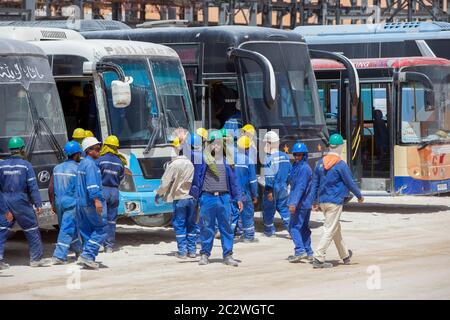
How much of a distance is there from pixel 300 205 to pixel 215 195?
1141 mm

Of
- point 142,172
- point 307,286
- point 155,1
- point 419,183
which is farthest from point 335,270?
point 155,1

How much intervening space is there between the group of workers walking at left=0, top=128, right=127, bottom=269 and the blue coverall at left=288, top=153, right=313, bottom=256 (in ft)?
8.09

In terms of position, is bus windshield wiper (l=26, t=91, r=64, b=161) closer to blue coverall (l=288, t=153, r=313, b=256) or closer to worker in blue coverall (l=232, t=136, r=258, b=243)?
worker in blue coverall (l=232, t=136, r=258, b=243)

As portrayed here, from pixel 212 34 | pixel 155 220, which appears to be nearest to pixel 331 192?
pixel 155 220

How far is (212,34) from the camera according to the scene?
20.6 meters

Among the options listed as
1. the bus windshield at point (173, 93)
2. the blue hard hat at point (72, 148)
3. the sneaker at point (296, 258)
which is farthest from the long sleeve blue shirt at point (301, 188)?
the bus windshield at point (173, 93)

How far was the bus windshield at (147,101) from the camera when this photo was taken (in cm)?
1828

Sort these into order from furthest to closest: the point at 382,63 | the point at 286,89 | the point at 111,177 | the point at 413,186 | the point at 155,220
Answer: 1. the point at 382,63
2. the point at 413,186
3. the point at 286,89
4. the point at 155,220
5. the point at 111,177

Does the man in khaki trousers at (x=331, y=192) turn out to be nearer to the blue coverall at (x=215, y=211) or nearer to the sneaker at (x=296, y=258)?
the sneaker at (x=296, y=258)

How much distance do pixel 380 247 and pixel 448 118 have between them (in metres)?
7.47

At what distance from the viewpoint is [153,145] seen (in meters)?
18.5

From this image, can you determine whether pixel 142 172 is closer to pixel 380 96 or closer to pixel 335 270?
pixel 335 270

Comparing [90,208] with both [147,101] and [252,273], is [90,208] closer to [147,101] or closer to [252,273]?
[252,273]

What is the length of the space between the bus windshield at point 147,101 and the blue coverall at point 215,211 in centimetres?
272
